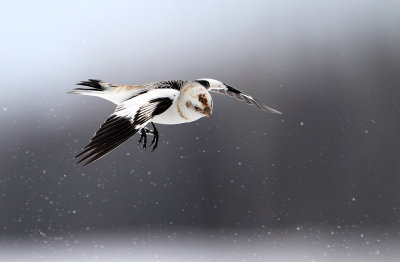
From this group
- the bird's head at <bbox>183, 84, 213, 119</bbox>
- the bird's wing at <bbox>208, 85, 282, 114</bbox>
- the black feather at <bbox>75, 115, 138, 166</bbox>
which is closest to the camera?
the black feather at <bbox>75, 115, 138, 166</bbox>

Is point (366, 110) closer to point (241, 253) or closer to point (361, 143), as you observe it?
point (361, 143)

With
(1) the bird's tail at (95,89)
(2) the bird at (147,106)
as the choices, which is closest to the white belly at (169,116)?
(2) the bird at (147,106)

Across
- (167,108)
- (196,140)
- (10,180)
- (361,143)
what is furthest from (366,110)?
(167,108)

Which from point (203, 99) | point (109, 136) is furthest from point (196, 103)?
point (109, 136)

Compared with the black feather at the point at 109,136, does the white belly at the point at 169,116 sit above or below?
above

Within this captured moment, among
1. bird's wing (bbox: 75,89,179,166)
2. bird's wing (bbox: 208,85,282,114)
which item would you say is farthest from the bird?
bird's wing (bbox: 208,85,282,114)

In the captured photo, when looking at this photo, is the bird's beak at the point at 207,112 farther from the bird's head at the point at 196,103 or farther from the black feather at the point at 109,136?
the black feather at the point at 109,136

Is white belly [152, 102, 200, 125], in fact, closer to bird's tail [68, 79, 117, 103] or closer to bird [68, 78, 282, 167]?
bird [68, 78, 282, 167]
